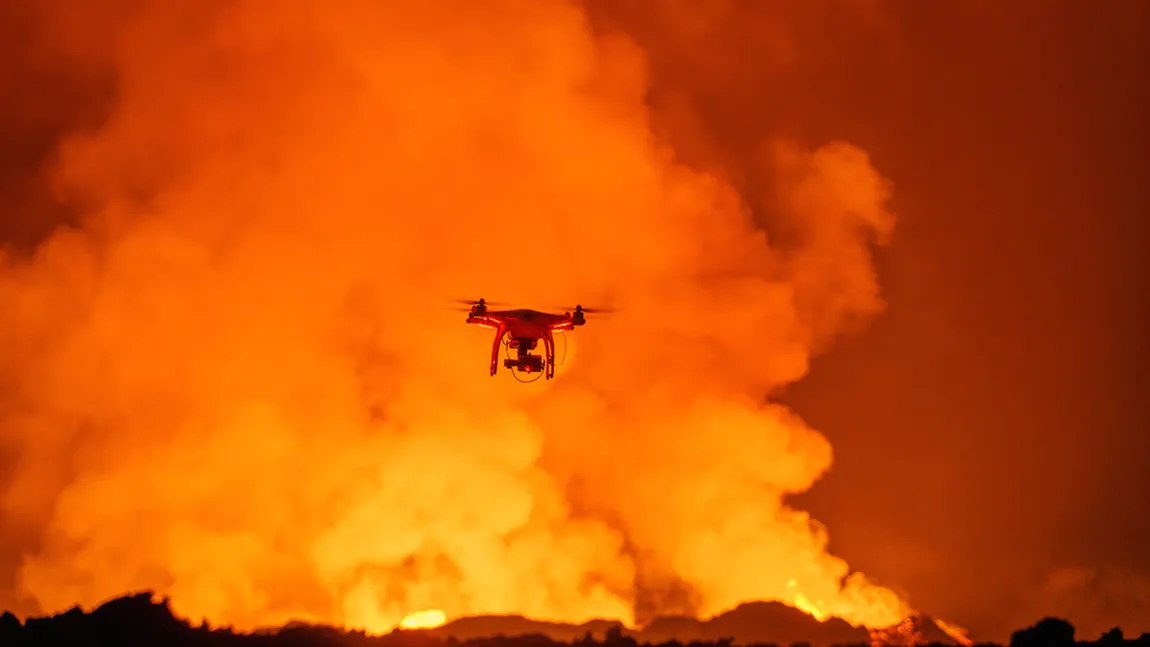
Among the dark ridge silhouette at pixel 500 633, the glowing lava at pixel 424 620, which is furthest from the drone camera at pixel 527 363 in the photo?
the glowing lava at pixel 424 620

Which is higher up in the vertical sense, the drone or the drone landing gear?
the drone

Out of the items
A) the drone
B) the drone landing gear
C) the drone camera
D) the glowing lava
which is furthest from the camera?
the glowing lava

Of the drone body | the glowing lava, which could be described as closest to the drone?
the drone body

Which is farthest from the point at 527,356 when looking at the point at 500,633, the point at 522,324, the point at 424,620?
the point at 424,620

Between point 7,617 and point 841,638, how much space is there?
26.0 metres

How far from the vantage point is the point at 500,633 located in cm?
3969

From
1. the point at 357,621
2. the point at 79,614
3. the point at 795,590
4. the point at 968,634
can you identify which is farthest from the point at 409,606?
the point at 968,634

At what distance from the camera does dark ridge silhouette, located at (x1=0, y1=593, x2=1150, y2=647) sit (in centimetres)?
3553

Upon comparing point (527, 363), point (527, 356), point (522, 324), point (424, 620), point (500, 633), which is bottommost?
point (500, 633)

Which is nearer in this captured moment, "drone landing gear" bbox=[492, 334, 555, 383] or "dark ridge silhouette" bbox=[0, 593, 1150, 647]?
"drone landing gear" bbox=[492, 334, 555, 383]

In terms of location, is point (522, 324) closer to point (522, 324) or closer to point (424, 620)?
point (522, 324)

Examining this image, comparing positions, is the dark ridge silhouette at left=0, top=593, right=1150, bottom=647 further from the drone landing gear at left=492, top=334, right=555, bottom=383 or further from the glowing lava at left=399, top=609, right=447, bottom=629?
the drone landing gear at left=492, top=334, right=555, bottom=383

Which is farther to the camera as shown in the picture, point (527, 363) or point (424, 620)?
point (424, 620)

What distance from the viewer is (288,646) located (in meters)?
36.2
